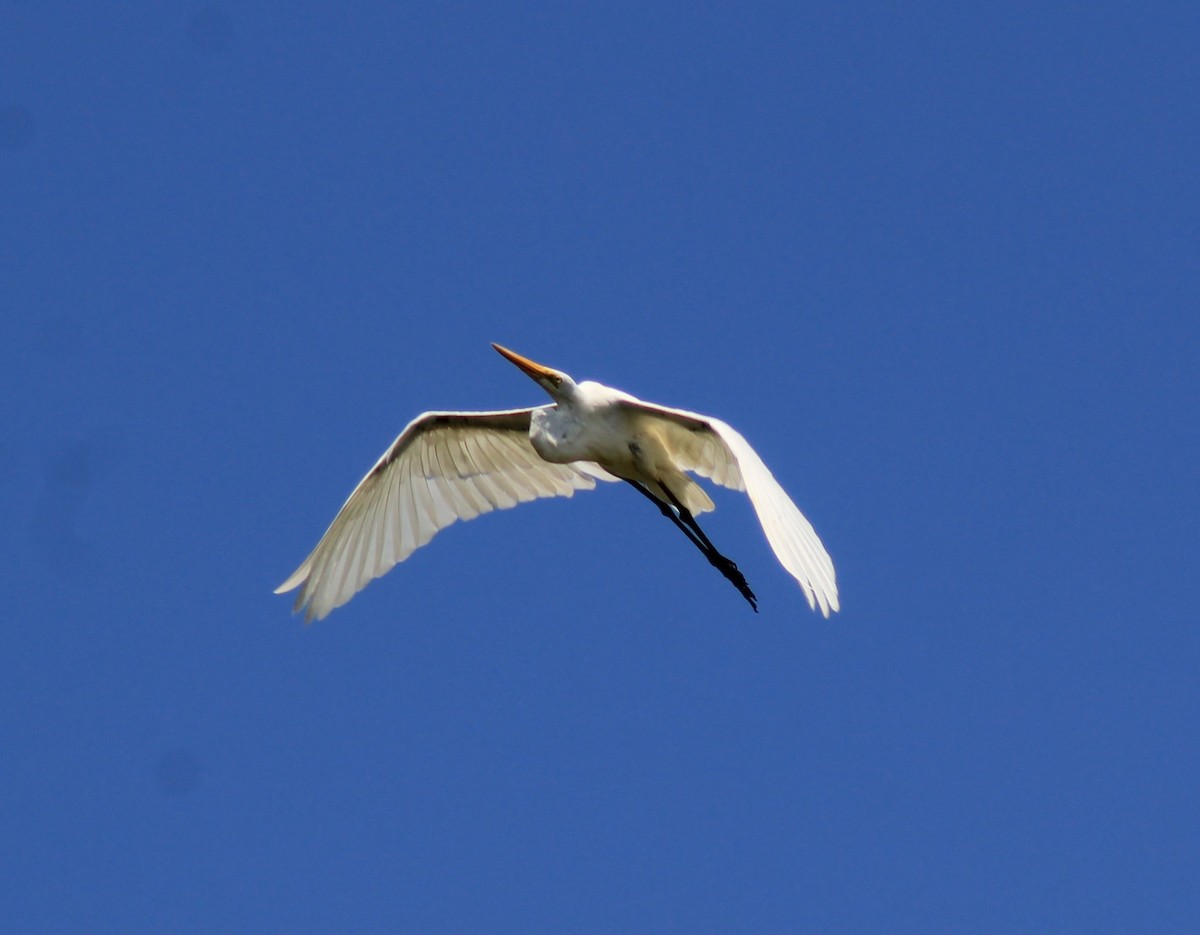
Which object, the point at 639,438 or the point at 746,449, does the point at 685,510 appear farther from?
the point at 746,449

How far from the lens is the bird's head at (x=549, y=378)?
10.5 m

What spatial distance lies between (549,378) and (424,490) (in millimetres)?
1751

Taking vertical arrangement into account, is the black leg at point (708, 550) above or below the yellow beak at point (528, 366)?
below

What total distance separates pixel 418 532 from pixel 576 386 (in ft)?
6.54

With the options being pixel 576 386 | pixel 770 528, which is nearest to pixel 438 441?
pixel 576 386

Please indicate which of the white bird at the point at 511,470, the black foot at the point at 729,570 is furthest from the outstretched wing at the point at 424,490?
the black foot at the point at 729,570

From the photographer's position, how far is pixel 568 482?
39.5 feet

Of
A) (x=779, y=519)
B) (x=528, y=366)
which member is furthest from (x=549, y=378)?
(x=779, y=519)

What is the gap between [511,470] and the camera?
12.0 meters

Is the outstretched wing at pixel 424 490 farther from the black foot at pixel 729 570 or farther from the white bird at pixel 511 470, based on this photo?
the black foot at pixel 729 570

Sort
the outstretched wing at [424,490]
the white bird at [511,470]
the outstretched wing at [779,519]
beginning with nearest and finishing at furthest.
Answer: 1. the outstretched wing at [779,519]
2. the white bird at [511,470]
3. the outstretched wing at [424,490]

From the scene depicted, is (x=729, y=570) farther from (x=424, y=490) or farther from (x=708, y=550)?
(x=424, y=490)

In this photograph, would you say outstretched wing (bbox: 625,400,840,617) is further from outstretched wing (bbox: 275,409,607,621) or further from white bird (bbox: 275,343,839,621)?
outstretched wing (bbox: 275,409,607,621)


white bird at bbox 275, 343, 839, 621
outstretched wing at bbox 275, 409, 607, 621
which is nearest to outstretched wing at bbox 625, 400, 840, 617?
white bird at bbox 275, 343, 839, 621
